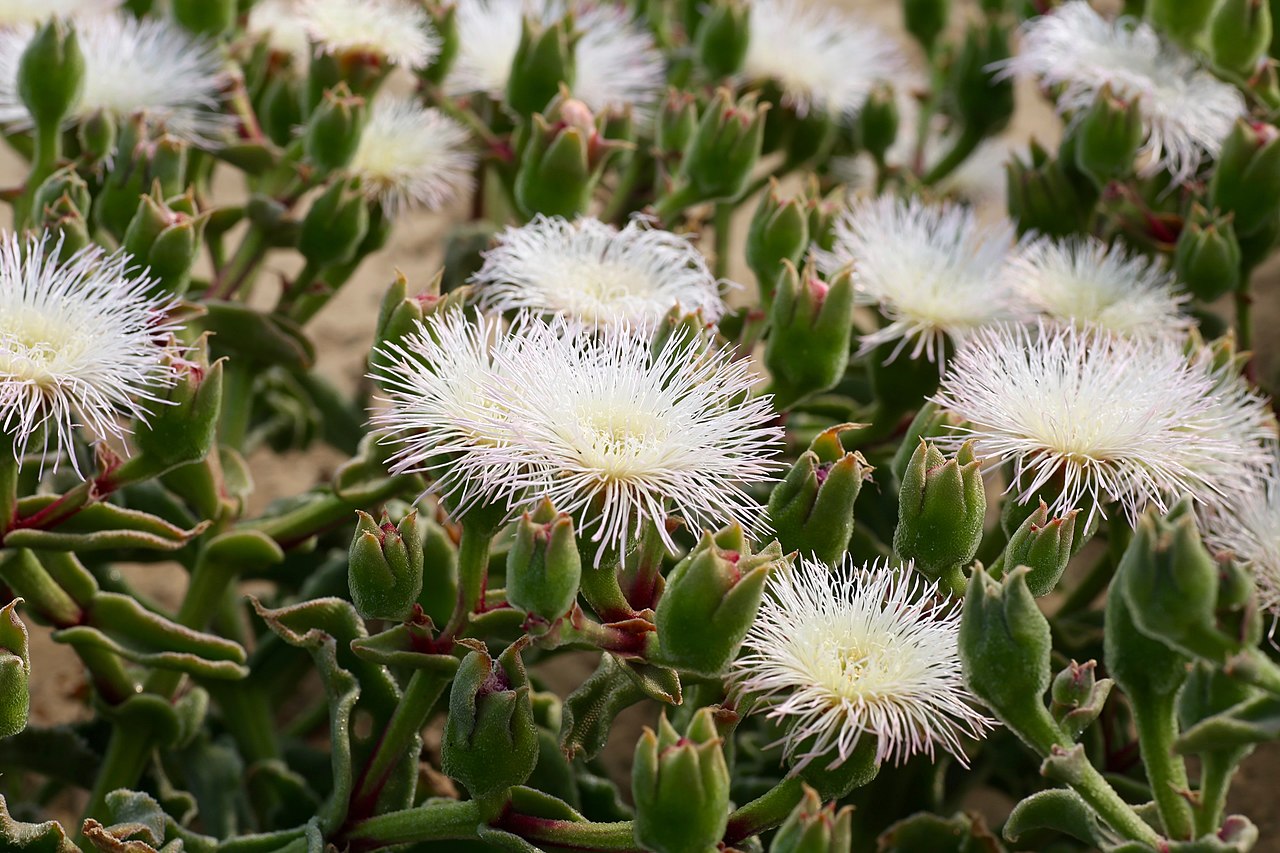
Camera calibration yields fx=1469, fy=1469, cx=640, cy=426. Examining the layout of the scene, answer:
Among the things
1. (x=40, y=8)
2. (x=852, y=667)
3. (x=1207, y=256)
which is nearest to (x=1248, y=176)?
(x=1207, y=256)

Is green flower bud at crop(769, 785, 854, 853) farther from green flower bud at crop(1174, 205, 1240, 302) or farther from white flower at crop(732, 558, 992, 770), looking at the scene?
green flower bud at crop(1174, 205, 1240, 302)

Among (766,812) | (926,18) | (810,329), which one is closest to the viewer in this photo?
(766,812)

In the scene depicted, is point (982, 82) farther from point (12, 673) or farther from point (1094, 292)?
point (12, 673)

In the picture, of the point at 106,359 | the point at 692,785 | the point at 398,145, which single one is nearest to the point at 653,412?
the point at 692,785

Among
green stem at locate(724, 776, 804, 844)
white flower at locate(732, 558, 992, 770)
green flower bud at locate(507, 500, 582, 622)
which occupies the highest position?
green flower bud at locate(507, 500, 582, 622)

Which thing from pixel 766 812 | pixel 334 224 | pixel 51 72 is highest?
pixel 51 72

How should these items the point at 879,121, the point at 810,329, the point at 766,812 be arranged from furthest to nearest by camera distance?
the point at 879,121
the point at 810,329
the point at 766,812

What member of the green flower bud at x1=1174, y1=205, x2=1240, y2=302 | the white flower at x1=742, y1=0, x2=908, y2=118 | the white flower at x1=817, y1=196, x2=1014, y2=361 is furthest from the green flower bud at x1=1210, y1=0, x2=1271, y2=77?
the white flower at x1=742, y1=0, x2=908, y2=118

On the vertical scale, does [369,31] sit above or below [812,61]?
above
